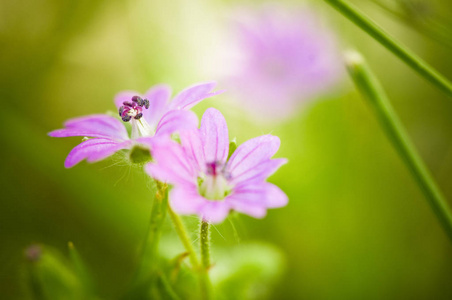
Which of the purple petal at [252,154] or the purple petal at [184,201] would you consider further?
the purple petal at [252,154]

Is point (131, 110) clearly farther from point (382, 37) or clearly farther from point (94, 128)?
point (382, 37)

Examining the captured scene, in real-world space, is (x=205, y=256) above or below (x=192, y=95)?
below

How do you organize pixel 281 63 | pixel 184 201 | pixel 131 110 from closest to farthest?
pixel 184 201 < pixel 131 110 < pixel 281 63

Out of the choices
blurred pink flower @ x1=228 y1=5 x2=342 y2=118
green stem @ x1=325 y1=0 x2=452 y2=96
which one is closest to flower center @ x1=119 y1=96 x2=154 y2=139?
green stem @ x1=325 y1=0 x2=452 y2=96

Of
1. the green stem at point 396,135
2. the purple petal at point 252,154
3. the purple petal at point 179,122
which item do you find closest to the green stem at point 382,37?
the green stem at point 396,135

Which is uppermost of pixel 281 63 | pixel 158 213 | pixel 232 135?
pixel 281 63

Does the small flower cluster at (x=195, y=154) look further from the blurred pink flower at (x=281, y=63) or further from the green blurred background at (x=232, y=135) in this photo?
the blurred pink flower at (x=281, y=63)

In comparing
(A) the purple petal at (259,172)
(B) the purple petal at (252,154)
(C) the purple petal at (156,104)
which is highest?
(C) the purple petal at (156,104)

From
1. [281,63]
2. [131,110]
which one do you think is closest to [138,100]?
[131,110]
